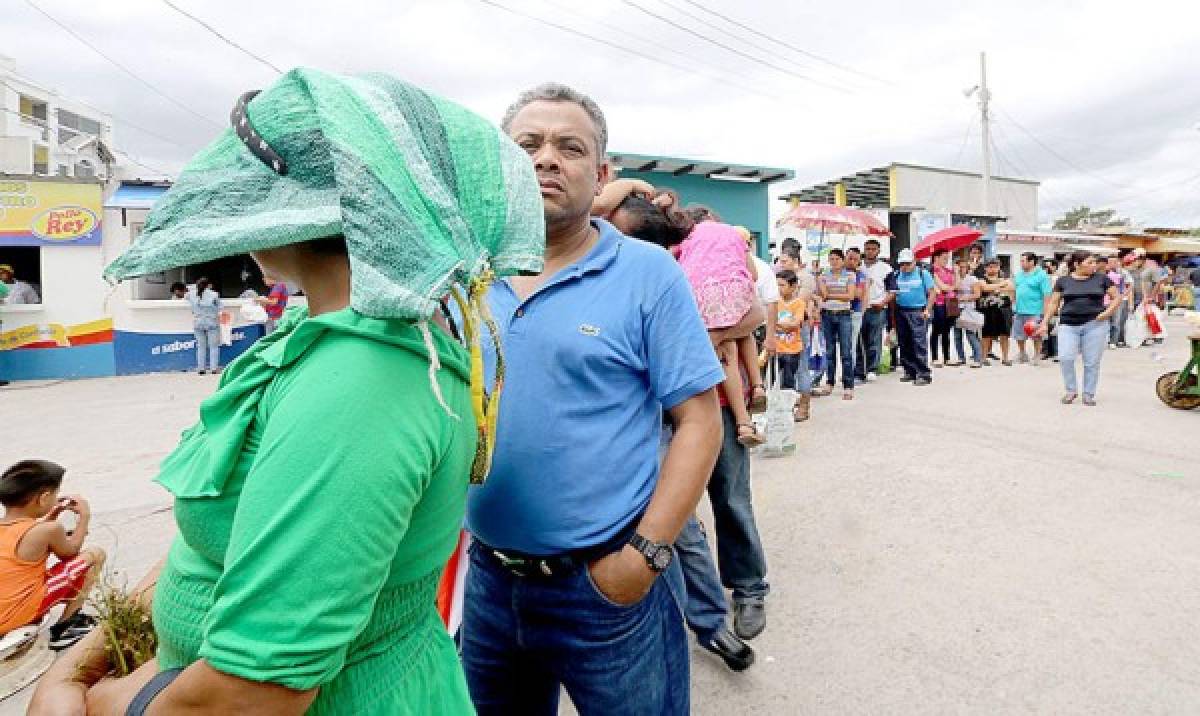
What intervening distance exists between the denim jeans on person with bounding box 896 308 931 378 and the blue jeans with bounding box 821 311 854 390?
1.22 m

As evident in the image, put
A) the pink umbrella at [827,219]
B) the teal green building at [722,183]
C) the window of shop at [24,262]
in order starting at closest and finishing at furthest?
1. the pink umbrella at [827,219]
2. the window of shop at [24,262]
3. the teal green building at [722,183]

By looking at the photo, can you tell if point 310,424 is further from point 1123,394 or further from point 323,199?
point 1123,394

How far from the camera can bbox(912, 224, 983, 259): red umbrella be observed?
38.3ft

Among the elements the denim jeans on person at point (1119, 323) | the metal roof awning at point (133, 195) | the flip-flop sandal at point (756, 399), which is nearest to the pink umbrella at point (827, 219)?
the denim jeans on person at point (1119, 323)

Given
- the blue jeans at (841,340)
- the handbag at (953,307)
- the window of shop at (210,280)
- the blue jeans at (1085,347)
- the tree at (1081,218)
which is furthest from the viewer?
the tree at (1081,218)

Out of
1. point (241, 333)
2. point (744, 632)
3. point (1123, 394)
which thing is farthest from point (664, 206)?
point (241, 333)

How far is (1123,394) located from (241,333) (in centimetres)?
1473

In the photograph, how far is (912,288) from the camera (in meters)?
10.1

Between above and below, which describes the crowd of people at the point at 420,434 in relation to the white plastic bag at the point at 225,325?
below

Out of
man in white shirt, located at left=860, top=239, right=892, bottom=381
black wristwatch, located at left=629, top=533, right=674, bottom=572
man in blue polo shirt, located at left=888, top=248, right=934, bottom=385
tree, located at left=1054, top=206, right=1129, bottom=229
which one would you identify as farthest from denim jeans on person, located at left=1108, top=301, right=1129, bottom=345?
tree, located at left=1054, top=206, right=1129, bottom=229

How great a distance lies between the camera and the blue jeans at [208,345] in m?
12.9

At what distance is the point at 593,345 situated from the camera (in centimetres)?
158

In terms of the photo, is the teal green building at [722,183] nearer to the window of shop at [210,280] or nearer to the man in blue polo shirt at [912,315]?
the man in blue polo shirt at [912,315]

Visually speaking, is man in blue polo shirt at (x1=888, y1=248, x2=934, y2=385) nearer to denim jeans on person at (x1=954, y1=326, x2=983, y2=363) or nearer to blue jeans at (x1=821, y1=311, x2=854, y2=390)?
blue jeans at (x1=821, y1=311, x2=854, y2=390)
